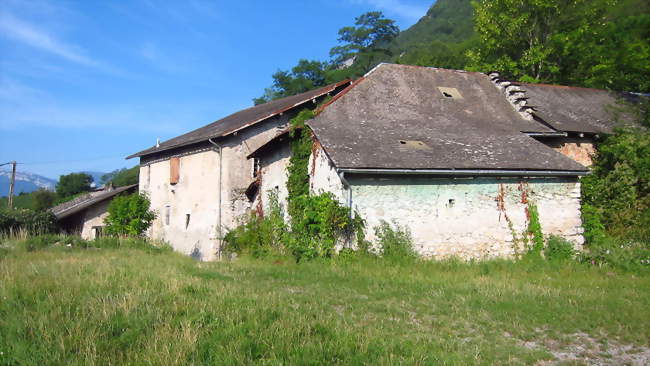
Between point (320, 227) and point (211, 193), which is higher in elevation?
point (211, 193)

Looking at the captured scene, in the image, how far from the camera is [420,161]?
12.1 metres

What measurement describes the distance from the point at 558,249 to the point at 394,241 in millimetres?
4951

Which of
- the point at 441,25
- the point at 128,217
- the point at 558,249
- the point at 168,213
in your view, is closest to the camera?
the point at 558,249

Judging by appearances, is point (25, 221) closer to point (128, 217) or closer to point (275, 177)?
point (128, 217)

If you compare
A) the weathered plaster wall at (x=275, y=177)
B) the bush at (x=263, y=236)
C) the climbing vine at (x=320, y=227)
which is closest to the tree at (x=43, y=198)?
the weathered plaster wall at (x=275, y=177)

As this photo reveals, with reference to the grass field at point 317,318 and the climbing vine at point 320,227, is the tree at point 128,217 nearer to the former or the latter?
the climbing vine at point 320,227

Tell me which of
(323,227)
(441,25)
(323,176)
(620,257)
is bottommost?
(620,257)

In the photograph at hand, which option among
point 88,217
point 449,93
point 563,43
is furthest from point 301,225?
point 563,43

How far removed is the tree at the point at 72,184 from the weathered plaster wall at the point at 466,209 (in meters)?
63.4

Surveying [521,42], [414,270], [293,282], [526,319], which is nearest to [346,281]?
[293,282]

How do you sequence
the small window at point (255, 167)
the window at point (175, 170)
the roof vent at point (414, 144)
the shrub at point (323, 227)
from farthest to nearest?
the window at point (175, 170), the small window at point (255, 167), the roof vent at point (414, 144), the shrub at point (323, 227)

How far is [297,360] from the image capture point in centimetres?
423

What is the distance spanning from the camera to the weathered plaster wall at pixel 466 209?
1193 cm

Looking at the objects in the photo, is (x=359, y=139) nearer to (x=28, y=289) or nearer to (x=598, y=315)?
(x=598, y=315)
